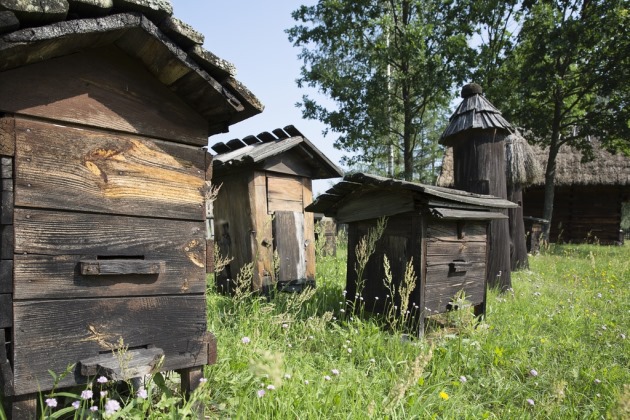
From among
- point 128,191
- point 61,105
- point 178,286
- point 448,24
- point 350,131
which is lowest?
point 178,286

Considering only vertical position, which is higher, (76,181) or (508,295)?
(76,181)

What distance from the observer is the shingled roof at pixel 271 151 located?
222 inches

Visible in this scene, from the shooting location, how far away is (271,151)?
18.6ft

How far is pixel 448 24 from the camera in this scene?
1603cm

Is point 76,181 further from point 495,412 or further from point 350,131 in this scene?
point 350,131

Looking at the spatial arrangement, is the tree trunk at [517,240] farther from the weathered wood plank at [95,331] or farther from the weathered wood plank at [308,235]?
the weathered wood plank at [95,331]

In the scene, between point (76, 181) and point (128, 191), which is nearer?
point (76, 181)

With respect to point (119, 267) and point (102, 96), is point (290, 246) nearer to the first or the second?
point (119, 267)

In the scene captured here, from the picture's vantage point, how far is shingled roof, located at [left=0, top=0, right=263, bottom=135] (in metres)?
1.85

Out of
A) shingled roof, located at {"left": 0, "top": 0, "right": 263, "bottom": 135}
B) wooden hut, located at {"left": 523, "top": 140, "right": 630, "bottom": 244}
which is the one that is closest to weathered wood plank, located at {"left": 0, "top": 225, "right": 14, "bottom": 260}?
shingled roof, located at {"left": 0, "top": 0, "right": 263, "bottom": 135}

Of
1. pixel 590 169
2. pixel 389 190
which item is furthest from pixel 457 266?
pixel 590 169

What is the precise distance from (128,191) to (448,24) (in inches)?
652

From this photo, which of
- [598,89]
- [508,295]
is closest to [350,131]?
[598,89]

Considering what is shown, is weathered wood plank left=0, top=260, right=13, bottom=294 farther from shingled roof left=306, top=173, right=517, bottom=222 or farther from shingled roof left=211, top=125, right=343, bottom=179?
shingled roof left=211, top=125, right=343, bottom=179
